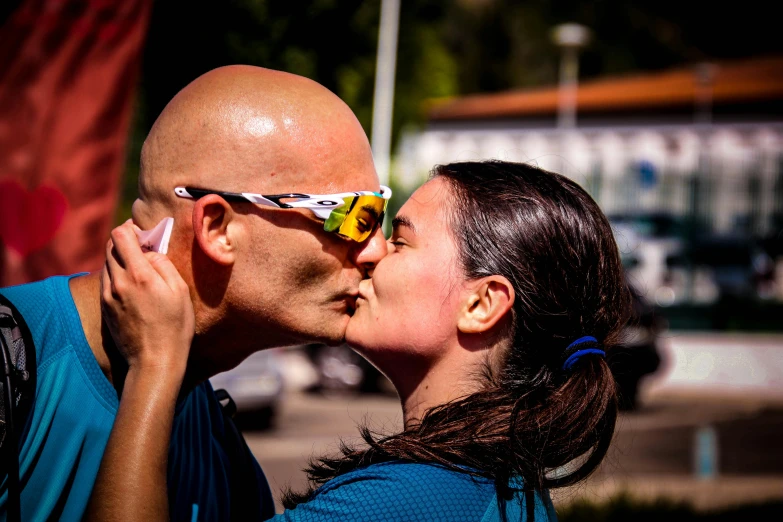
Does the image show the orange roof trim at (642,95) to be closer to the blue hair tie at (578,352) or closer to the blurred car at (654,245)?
the blurred car at (654,245)

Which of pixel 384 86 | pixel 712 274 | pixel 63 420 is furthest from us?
pixel 712 274

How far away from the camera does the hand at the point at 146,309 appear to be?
→ 227cm

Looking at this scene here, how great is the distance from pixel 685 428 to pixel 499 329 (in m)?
12.8

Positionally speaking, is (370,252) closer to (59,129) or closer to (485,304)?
(485,304)

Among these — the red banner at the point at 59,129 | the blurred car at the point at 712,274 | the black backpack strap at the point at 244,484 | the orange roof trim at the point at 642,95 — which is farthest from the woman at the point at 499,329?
the orange roof trim at the point at 642,95

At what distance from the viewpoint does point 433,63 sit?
163ft

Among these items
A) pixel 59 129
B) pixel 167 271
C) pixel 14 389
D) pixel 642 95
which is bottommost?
pixel 14 389

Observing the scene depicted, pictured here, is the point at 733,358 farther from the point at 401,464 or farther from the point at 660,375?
the point at 401,464

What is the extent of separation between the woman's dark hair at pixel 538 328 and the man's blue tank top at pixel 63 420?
52cm

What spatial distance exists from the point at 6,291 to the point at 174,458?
67 centimetres

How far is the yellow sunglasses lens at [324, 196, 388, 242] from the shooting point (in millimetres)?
2561

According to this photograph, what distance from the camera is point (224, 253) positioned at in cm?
252

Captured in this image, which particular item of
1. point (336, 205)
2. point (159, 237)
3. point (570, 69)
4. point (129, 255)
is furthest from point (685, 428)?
point (570, 69)

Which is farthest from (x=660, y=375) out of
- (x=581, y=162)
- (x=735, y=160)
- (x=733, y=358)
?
(x=581, y=162)
